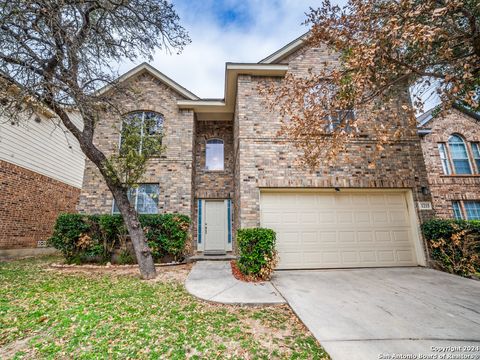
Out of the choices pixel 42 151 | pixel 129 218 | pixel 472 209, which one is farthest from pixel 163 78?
pixel 472 209

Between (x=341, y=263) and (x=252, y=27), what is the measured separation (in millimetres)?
8447

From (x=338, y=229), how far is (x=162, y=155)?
6.96m

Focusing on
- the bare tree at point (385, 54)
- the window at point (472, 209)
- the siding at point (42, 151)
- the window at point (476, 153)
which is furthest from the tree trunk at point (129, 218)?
the window at point (476, 153)

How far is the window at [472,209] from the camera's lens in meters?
10.2

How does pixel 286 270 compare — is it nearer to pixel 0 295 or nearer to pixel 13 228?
pixel 0 295

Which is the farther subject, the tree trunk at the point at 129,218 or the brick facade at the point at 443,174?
the brick facade at the point at 443,174

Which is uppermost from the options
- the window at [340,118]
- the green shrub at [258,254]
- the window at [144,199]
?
the window at [340,118]

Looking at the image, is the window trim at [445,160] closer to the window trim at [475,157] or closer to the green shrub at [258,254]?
the window trim at [475,157]

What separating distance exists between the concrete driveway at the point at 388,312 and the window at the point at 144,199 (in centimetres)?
567

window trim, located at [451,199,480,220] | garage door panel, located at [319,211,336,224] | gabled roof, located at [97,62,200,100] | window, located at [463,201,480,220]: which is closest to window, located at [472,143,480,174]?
window, located at [463,201,480,220]

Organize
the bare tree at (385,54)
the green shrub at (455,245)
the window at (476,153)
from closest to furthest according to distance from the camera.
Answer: the bare tree at (385,54) → the green shrub at (455,245) → the window at (476,153)

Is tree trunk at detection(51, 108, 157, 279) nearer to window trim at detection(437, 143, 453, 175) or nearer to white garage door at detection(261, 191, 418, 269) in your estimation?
white garage door at detection(261, 191, 418, 269)

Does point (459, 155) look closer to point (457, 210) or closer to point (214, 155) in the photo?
point (457, 210)

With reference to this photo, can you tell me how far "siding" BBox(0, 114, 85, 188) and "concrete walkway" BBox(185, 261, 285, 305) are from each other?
654 centimetres
